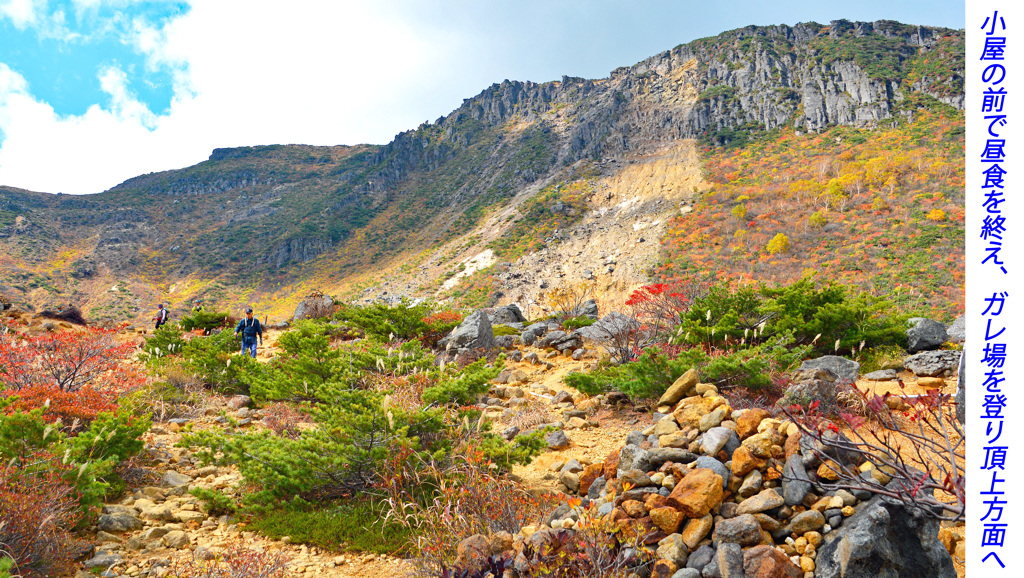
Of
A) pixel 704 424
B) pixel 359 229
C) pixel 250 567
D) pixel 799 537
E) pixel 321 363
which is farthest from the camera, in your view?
pixel 359 229

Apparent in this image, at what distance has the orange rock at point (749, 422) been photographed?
3377mm

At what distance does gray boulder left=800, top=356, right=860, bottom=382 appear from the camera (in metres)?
5.51

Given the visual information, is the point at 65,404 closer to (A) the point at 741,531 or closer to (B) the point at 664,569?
(B) the point at 664,569

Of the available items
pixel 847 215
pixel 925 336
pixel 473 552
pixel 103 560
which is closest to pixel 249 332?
pixel 103 560

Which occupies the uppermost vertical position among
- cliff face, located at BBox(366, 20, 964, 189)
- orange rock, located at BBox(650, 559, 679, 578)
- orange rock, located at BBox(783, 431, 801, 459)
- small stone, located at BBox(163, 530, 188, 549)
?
cliff face, located at BBox(366, 20, 964, 189)

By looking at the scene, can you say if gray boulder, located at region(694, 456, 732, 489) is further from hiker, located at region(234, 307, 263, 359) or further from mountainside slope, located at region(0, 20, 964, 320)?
mountainside slope, located at region(0, 20, 964, 320)

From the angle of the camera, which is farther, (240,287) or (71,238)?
(71,238)

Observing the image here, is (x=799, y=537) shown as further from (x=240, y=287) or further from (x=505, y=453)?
(x=240, y=287)

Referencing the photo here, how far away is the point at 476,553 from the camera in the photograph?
2.64 metres

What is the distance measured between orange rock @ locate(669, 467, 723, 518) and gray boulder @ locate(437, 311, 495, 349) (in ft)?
24.8

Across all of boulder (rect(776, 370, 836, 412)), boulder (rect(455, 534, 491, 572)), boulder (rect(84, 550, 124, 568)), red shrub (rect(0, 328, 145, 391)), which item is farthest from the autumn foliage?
boulder (rect(84, 550, 124, 568))
